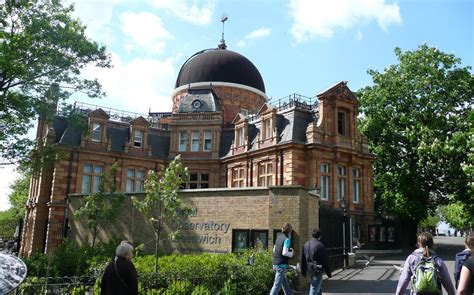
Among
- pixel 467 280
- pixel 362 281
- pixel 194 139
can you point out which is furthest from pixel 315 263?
pixel 194 139

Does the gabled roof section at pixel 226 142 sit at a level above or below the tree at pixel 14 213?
above

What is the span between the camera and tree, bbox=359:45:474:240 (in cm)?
3151

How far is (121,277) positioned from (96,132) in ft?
93.5

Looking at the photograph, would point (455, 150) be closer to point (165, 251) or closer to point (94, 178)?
point (165, 251)

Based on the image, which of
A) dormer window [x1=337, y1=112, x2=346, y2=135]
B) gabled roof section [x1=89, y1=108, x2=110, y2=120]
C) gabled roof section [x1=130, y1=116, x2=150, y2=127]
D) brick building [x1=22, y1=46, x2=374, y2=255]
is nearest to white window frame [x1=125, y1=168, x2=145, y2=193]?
brick building [x1=22, y1=46, x2=374, y2=255]

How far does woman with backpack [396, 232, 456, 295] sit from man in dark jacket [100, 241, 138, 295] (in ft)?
14.5

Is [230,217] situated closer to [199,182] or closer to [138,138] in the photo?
[199,182]

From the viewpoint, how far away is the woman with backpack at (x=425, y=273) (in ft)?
21.4

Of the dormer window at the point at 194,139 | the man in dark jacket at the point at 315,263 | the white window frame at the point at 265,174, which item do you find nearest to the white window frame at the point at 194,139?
the dormer window at the point at 194,139

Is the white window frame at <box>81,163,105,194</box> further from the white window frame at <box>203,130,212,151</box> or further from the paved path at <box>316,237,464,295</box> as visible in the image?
the paved path at <box>316,237,464,295</box>

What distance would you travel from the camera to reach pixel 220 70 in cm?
4312

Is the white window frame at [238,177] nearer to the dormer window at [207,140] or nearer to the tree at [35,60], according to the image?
the dormer window at [207,140]

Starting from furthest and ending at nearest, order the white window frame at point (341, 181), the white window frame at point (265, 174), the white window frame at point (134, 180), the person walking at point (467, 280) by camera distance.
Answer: the white window frame at point (134, 180) → the white window frame at point (265, 174) → the white window frame at point (341, 181) → the person walking at point (467, 280)

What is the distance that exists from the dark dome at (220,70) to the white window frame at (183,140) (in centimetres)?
869
